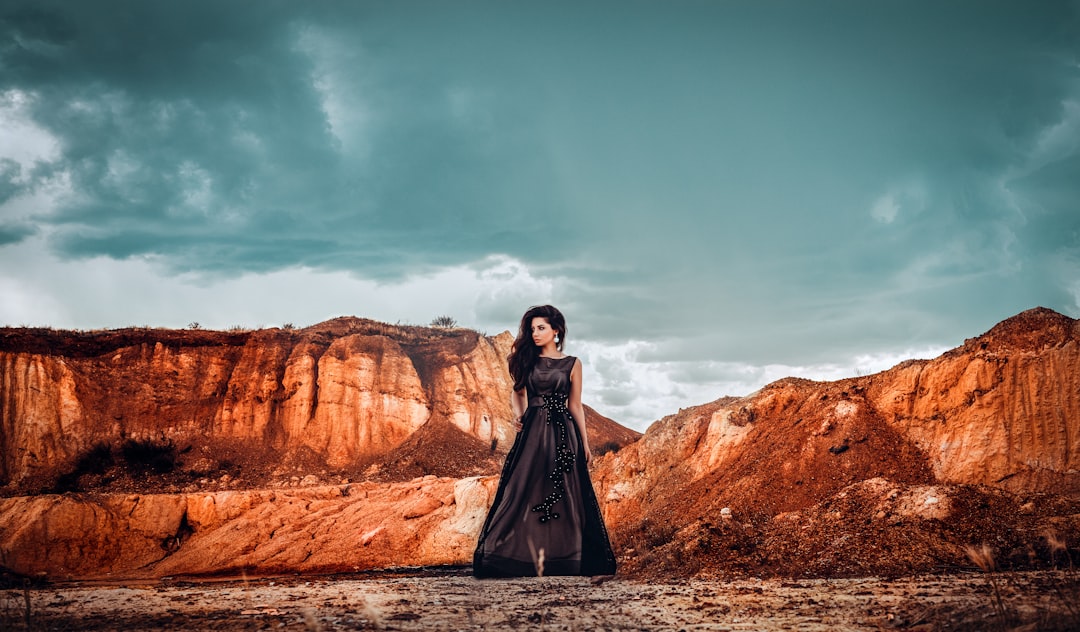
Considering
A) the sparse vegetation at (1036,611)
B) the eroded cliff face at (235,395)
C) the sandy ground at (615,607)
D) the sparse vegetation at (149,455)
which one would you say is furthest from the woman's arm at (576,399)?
the sparse vegetation at (149,455)

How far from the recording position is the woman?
9242 mm

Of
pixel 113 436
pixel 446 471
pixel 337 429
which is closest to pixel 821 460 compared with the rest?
pixel 446 471

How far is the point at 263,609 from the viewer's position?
909cm

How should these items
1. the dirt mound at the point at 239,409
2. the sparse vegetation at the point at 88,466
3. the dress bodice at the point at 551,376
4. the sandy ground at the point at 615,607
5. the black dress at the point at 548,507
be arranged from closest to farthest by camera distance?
1. the sandy ground at the point at 615,607
2. the black dress at the point at 548,507
3. the dress bodice at the point at 551,376
4. the sparse vegetation at the point at 88,466
5. the dirt mound at the point at 239,409

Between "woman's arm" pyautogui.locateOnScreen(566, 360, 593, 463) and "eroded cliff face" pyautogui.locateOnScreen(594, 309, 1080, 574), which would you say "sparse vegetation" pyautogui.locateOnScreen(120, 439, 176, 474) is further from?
"woman's arm" pyautogui.locateOnScreen(566, 360, 593, 463)

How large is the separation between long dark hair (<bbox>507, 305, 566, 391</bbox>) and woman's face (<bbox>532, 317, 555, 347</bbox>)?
0.18ft

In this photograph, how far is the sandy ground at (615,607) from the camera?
7.18 meters

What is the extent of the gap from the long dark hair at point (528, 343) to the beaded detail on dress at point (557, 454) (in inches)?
16.1

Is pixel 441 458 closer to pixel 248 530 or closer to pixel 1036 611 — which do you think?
pixel 248 530

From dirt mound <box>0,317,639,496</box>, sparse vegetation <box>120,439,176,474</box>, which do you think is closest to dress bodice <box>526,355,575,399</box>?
dirt mound <box>0,317,639,496</box>

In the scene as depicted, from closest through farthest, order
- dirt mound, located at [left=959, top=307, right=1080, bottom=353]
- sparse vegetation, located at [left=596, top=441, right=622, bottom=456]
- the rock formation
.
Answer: the rock formation < dirt mound, located at [left=959, top=307, right=1080, bottom=353] < sparse vegetation, located at [left=596, top=441, right=622, bottom=456]

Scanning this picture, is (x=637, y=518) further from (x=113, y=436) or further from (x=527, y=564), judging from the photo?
(x=113, y=436)

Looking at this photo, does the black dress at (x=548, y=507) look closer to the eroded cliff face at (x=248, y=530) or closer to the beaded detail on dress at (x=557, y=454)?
the beaded detail on dress at (x=557, y=454)

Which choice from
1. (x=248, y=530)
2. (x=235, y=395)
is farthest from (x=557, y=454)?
(x=235, y=395)
